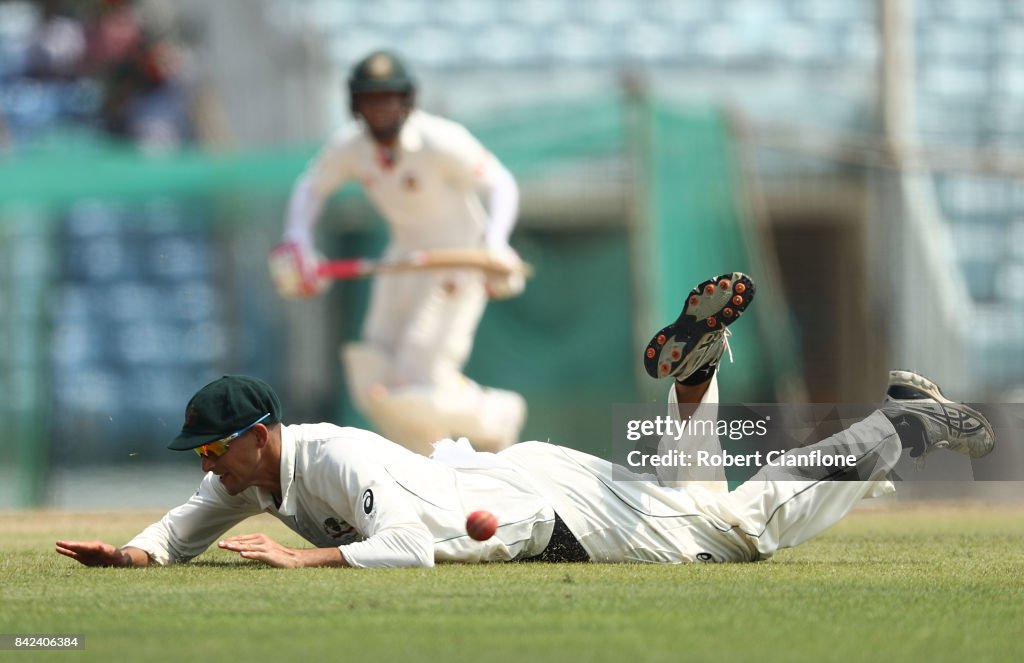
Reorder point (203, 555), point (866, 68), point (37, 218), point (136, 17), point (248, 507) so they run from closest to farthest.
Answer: point (248, 507) → point (203, 555) → point (37, 218) → point (866, 68) → point (136, 17)

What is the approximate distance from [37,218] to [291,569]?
21.4 feet

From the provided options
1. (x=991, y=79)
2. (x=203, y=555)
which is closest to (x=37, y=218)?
(x=203, y=555)

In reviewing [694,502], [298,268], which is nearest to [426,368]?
[298,268]

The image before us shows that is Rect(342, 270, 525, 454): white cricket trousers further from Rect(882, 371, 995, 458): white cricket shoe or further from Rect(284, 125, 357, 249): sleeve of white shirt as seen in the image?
Rect(882, 371, 995, 458): white cricket shoe

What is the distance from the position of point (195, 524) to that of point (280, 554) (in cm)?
51

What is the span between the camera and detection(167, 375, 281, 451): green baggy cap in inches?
165

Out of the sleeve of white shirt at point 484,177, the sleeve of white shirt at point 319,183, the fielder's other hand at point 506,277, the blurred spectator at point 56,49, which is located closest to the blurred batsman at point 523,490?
the fielder's other hand at point 506,277

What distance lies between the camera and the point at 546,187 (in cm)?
1103

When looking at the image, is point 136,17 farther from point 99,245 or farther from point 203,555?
point 203,555

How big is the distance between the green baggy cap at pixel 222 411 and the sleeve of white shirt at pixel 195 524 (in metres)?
0.36

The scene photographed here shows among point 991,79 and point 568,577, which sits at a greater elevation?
point 991,79

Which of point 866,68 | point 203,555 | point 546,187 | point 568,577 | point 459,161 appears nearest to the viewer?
point 568,577

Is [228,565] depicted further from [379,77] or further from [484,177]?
[484,177]

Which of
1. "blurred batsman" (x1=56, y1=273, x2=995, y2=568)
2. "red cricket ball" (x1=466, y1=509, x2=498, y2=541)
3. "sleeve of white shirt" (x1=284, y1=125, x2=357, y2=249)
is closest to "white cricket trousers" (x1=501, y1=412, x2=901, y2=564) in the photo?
"blurred batsman" (x1=56, y1=273, x2=995, y2=568)
